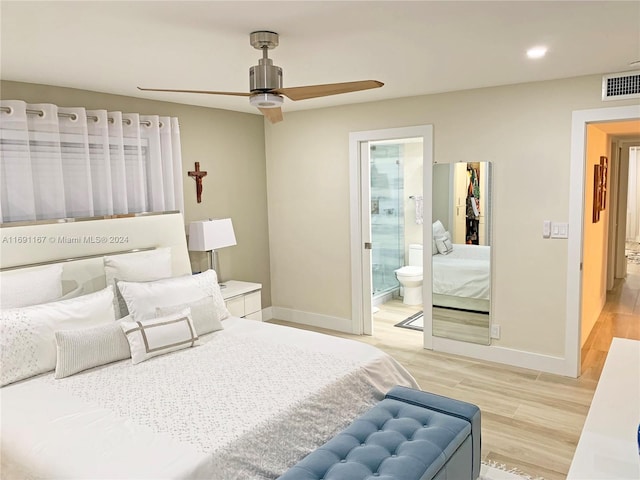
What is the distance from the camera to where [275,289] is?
5.77 m

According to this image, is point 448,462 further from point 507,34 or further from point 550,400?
point 507,34

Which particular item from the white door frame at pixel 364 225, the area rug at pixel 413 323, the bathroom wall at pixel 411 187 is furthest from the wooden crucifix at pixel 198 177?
the bathroom wall at pixel 411 187

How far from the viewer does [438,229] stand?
4520mm

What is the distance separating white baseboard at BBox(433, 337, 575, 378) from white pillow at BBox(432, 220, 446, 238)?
1012 millimetres

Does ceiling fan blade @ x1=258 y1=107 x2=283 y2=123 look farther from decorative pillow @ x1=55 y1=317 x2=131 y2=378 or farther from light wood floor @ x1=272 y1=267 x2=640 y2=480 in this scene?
light wood floor @ x1=272 y1=267 x2=640 y2=480

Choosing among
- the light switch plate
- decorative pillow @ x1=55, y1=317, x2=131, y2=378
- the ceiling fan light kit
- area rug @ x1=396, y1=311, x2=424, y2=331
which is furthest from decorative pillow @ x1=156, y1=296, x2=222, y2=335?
the light switch plate

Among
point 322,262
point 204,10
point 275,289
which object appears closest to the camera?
point 204,10

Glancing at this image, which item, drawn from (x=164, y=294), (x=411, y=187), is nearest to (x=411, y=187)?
(x=411, y=187)

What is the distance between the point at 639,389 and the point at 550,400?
1.83 m

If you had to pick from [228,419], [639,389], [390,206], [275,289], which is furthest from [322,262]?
[639,389]

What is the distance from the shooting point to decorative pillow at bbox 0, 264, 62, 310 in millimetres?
2990

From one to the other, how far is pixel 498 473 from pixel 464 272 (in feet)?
6.59

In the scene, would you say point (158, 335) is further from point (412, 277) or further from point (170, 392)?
point (412, 277)

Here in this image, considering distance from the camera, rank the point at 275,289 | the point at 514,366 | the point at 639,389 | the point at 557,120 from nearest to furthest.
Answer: the point at 639,389 → the point at 557,120 → the point at 514,366 → the point at 275,289
